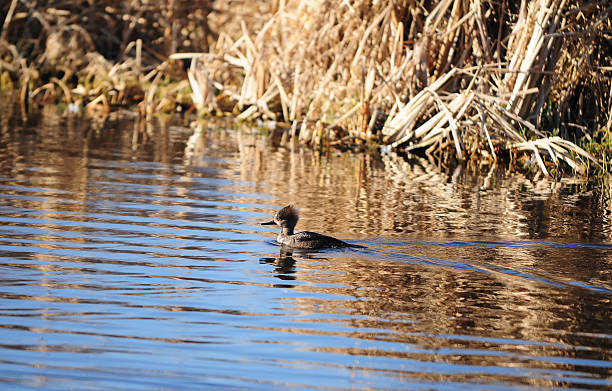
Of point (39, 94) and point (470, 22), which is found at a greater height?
point (470, 22)

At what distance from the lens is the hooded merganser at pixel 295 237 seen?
28.3ft

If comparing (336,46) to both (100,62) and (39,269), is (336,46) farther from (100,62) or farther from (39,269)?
(39,269)

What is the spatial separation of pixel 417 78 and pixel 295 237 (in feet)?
26.9

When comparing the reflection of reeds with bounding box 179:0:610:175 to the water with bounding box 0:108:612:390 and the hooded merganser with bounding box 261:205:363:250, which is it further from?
the hooded merganser with bounding box 261:205:363:250

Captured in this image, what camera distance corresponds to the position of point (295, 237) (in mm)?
8883

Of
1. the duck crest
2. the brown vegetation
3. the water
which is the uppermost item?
the brown vegetation

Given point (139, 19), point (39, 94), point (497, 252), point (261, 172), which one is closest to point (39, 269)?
point (497, 252)

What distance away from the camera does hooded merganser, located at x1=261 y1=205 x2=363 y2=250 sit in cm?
864

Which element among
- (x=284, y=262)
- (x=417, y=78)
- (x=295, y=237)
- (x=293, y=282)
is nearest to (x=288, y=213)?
(x=295, y=237)

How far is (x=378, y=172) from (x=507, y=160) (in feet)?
8.86

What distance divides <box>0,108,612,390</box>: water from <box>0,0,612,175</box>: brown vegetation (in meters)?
2.14

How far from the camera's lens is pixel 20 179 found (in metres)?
11.7

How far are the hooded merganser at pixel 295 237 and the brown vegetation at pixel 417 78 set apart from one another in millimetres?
5937

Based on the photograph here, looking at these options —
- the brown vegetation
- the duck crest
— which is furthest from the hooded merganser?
the brown vegetation
